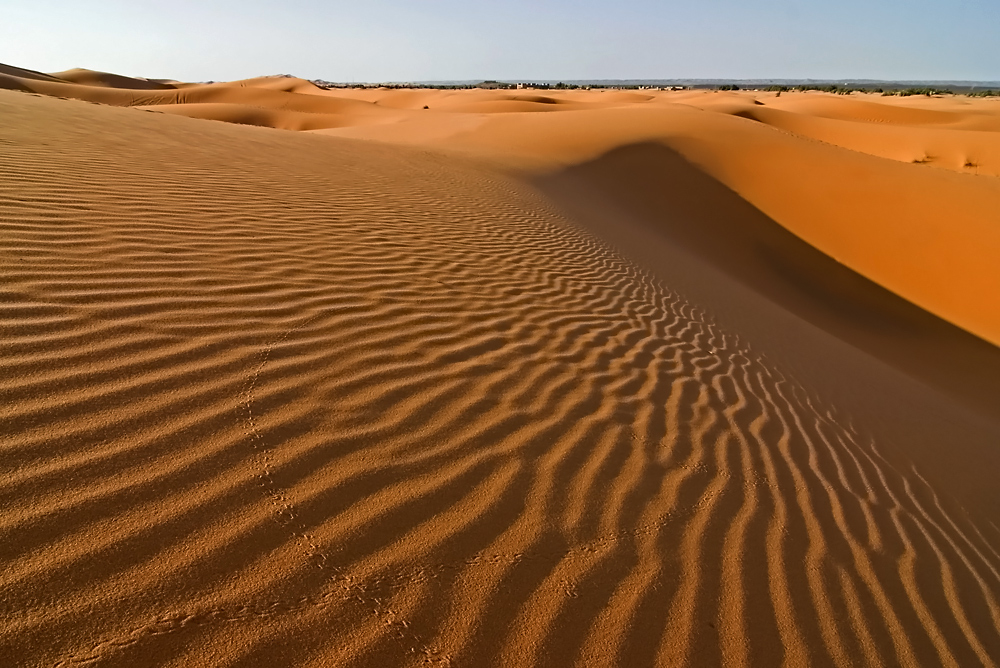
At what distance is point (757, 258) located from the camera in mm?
11352

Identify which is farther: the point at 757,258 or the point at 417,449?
the point at 757,258

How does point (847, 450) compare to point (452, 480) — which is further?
point (847, 450)

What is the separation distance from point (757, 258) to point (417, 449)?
33.7 feet

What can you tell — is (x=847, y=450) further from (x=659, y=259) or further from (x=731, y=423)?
(x=659, y=259)

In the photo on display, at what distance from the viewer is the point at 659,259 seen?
838 cm

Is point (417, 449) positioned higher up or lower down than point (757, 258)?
higher up

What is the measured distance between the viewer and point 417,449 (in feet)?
8.74

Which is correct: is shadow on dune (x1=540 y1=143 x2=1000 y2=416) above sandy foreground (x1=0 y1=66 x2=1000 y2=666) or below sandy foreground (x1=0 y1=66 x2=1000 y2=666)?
below

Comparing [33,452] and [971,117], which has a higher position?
[33,452]

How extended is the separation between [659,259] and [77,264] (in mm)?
6763

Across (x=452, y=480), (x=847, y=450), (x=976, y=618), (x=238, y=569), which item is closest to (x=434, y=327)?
(x=452, y=480)

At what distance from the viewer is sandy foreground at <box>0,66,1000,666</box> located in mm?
1842

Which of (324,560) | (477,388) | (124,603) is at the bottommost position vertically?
(477,388)

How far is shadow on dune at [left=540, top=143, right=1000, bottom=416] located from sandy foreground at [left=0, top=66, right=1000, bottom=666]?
3.64 ft
